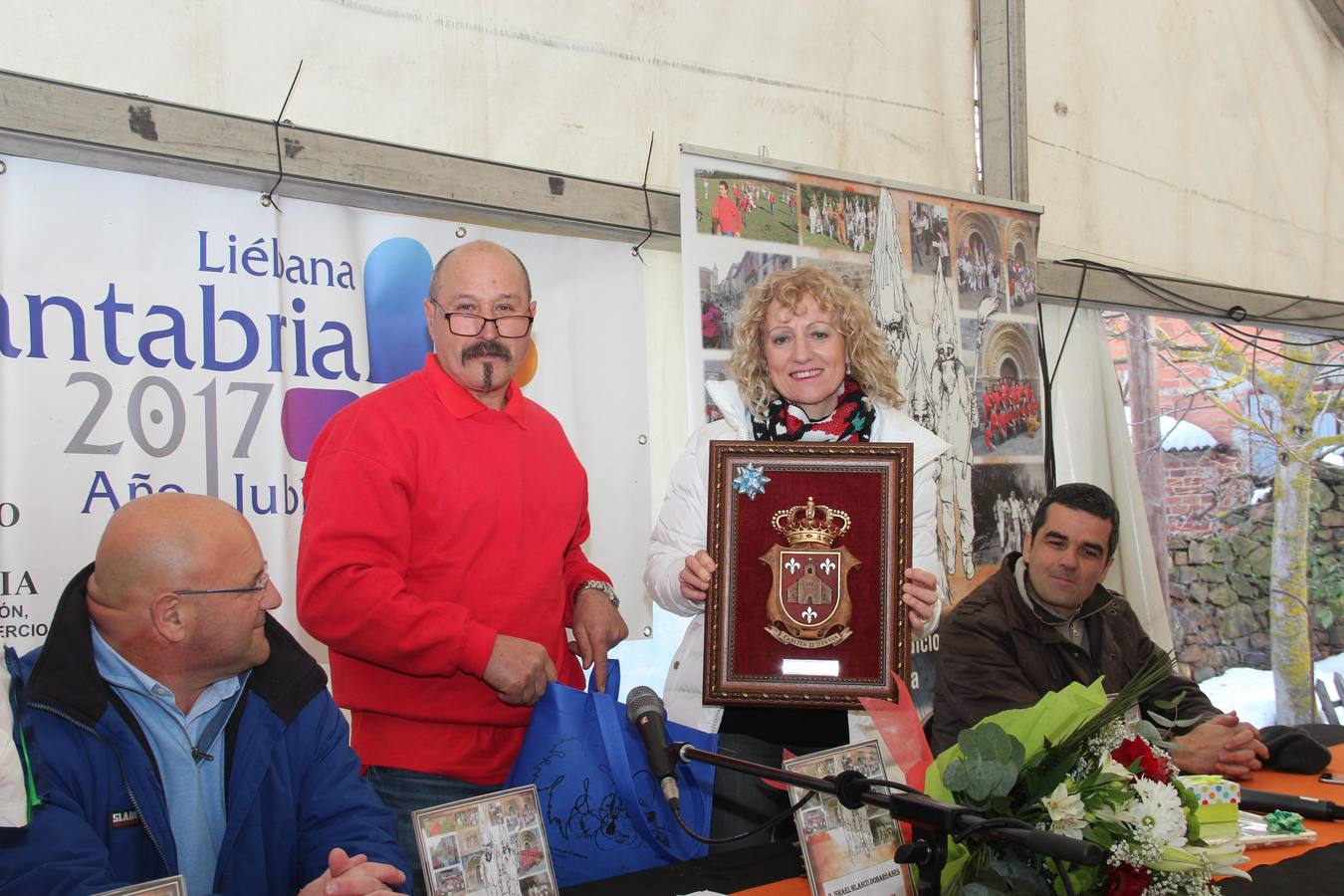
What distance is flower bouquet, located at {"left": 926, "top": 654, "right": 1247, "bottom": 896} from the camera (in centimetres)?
161

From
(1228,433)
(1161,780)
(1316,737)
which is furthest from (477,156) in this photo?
(1228,433)

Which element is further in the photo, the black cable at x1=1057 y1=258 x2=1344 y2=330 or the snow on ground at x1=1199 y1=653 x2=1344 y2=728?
the snow on ground at x1=1199 y1=653 x2=1344 y2=728

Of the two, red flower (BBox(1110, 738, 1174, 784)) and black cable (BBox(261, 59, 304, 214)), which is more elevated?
black cable (BBox(261, 59, 304, 214))

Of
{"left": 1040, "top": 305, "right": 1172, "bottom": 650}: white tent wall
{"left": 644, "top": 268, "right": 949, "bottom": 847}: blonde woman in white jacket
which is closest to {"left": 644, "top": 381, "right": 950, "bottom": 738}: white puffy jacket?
{"left": 644, "top": 268, "right": 949, "bottom": 847}: blonde woman in white jacket

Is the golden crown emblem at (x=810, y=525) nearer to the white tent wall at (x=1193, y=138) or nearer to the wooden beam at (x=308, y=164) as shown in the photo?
the wooden beam at (x=308, y=164)

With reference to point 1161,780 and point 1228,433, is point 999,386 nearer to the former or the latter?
point 1161,780

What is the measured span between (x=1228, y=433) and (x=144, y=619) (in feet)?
31.3

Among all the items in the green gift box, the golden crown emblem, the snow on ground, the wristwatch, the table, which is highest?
the golden crown emblem

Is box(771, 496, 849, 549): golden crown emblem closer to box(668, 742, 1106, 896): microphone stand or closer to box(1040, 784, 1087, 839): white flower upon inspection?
box(668, 742, 1106, 896): microphone stand

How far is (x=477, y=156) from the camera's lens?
3432mm

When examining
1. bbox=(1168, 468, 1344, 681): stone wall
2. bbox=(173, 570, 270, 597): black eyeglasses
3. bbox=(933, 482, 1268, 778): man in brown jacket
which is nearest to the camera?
bbox=(173, 570, 270, 597): black eyeglasses

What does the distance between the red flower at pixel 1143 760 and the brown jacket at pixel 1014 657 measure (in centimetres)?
130

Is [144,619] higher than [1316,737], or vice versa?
[144,619]

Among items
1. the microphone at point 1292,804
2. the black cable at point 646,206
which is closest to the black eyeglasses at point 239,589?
the black cable at point 646,206
